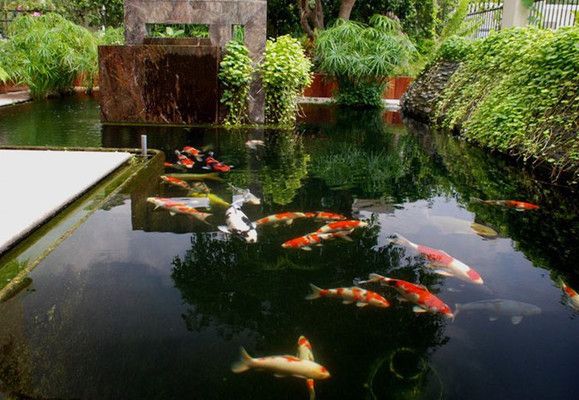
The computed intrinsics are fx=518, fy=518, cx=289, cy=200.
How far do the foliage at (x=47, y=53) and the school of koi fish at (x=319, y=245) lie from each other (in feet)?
26.0

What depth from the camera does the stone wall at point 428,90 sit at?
1061cm

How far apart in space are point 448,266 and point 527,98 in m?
4.29

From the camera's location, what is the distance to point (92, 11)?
17.5m

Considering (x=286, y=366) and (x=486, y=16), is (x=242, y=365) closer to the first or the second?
(x=286, y=366)

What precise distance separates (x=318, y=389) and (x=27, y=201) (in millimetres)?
2764

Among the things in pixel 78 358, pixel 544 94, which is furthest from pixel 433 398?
pixel 544 94

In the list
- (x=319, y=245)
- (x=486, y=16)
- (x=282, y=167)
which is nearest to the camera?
(x=319, y=245)

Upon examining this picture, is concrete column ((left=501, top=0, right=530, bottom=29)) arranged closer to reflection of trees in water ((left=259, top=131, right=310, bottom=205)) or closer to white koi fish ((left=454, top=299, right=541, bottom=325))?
reflection of trees in water ((left=259, top=131, right=310, bottom=205))

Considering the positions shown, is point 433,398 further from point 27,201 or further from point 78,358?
point 27,201

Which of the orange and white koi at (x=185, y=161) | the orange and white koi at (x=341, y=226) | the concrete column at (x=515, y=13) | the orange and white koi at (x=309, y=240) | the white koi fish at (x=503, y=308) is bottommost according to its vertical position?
the white koi fish at (x=503, y=308)

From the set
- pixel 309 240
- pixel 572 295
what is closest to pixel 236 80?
pixel 309 240

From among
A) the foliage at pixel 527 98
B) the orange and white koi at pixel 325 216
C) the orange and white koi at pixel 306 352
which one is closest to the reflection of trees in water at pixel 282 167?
the orange and white koi at pixel 325 216

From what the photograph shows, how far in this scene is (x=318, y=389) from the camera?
1.97 metres

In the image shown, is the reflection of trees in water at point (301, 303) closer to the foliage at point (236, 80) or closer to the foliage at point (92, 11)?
the foliage at point (236, 80)
